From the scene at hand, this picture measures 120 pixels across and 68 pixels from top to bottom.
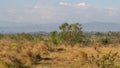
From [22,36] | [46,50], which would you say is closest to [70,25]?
[22,36]

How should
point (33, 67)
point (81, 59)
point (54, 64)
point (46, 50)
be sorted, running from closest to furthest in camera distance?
point (33, 67), point (54, 64), point (81, 59), point (46, 50)

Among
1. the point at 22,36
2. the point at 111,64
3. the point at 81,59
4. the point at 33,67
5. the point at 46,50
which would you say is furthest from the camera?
the point at 22,36

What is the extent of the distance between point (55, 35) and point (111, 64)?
1222 inches

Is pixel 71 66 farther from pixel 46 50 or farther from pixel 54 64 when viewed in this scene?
pixel 46 50

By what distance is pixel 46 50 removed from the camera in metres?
34.2

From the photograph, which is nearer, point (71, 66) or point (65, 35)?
point (71, 66)

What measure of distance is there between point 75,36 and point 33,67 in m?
26.1

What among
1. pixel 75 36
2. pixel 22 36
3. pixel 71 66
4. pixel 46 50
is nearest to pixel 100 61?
pixel 71 66

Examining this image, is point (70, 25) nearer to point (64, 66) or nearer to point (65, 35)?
point (65, 35)

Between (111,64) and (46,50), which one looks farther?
Answer: (46,50)

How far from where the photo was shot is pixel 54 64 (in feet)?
79.2

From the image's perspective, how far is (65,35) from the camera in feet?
158

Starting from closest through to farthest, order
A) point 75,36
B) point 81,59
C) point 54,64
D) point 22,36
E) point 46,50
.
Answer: point 54,64, point 81,59, point 46,50, point 75,36, point 22,36

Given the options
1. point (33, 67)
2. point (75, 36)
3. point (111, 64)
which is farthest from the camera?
point (75, 36)
